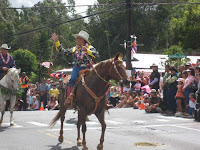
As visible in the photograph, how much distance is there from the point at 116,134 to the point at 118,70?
333 cm

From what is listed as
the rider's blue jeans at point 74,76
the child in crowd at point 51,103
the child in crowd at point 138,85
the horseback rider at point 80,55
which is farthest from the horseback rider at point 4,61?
the child in crowd at point 138,85

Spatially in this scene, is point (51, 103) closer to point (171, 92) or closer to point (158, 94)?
point (158, 94)

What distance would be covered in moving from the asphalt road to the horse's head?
1.82 meters

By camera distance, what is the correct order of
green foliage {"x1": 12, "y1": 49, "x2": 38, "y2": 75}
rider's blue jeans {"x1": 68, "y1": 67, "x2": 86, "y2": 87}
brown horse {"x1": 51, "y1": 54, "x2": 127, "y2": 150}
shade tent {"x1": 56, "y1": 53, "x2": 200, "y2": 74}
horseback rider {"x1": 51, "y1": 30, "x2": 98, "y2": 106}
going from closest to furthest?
brown horse {"x1": 51, "y1": 54, "x2": 127, "y2": 150}, horseback rider {"x1": 51, "y1": 30, "x2": 98, "y2": 106}, rider's blue jeans {"x1": 68, "y1": 67, "x2": 86, "y2": 87}, shade tent {"x1": 56, "y1": 53, "x2": 200, "y2": 74}, green foliage {"x1": 12, "y1": 49, "x2": 38, "y2": 75}

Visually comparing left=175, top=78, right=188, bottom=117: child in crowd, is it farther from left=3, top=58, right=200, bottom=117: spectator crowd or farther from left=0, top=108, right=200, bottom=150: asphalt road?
left=0, top=108, right=200, bottom=150: asphalt road

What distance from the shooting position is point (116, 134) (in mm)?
11250

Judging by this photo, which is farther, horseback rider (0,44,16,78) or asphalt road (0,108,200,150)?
horseback rider (0,44,16,78)

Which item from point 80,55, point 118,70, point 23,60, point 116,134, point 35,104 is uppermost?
point 23,60

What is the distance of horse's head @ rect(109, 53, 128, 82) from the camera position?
27.8 ft

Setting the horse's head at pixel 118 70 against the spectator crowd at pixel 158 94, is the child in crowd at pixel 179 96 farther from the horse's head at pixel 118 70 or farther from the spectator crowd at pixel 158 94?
the horse's head at pixel 118 70

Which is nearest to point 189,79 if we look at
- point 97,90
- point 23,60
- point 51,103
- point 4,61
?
point 4,61

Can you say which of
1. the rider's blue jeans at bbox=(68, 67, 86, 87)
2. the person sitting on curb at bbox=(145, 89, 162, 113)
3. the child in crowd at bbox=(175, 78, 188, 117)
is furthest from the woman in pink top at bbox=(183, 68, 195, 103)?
the rider's blue jeans at bbox=(68, 67, 86, 87)

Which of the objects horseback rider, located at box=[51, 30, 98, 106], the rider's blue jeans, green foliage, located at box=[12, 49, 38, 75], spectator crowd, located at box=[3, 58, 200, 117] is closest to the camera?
horseback rider, located at box=[51, 30, 98, 106]

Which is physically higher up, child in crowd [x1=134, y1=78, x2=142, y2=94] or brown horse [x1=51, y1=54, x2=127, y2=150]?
child in crowd [x1=134, y1=78, x2=142, y2=94]
